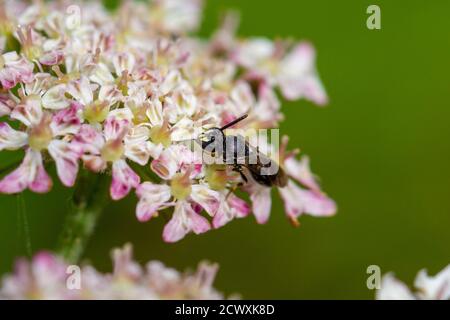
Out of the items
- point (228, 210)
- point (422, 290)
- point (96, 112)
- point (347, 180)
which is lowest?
point (422, 290)

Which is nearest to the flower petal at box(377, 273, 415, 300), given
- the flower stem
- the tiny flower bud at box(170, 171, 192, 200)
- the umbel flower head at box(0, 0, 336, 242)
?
the umbel flower head at box(0, 0, 336, 242)

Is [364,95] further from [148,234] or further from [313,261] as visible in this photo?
[148,234]

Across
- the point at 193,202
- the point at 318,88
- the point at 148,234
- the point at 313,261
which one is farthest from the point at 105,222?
the point at 193,202

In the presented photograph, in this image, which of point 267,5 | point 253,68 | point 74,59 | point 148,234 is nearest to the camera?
point 74,59


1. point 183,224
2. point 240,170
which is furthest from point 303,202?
point 183,224

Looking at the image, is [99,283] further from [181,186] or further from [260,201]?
[260,201]

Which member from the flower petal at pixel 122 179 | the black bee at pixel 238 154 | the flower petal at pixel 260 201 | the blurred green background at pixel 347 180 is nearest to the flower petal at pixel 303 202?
the flower petal at pixel 260 201
